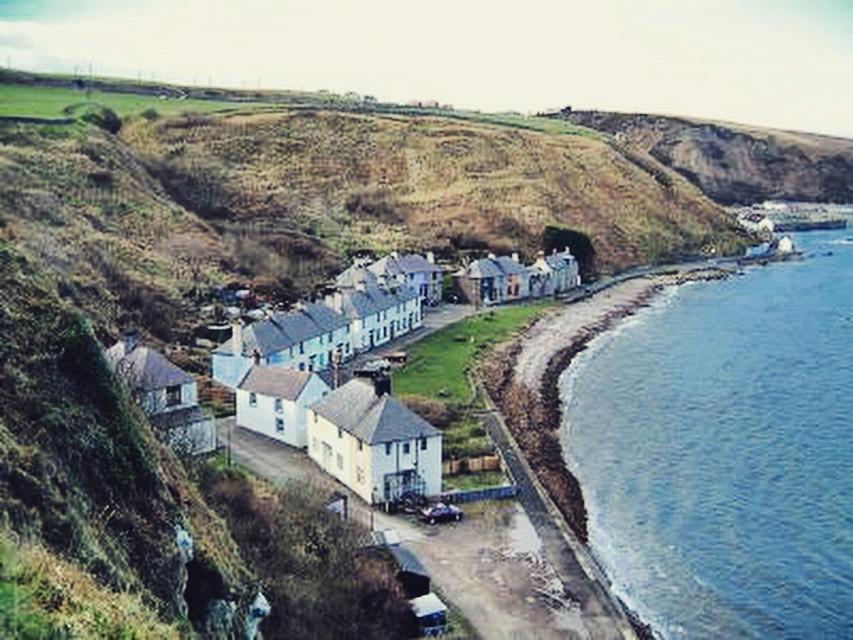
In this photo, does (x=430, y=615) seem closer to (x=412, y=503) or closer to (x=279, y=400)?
(x=412, y=503)

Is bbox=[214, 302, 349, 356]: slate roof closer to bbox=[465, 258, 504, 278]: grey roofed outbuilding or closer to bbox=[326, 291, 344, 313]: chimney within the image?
bbox=[326, 291, 344, 313]: chimney

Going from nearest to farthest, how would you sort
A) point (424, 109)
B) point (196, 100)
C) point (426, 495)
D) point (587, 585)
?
point (587, 585), point (426, 495), point (196, 100), point (424, 109)

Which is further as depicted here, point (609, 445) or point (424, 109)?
point (424, 109)

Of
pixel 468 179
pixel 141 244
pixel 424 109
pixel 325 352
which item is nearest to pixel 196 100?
pixel 424 109

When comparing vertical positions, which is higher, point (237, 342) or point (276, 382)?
point (237, 342)

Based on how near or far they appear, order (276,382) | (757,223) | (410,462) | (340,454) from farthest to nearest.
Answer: (757,223), (276,382), (340,454), (410,462)

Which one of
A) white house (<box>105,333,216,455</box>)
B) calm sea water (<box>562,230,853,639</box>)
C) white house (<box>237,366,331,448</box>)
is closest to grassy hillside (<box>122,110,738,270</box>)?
calm sea water (<box>562,230,853,639</box>)

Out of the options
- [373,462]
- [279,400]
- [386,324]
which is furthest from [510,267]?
[373,462]

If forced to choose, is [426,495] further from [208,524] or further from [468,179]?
[468,179]
